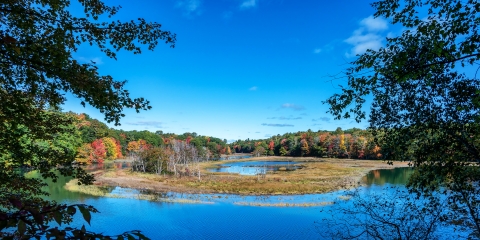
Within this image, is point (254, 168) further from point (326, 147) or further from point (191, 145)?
point (326, 147)

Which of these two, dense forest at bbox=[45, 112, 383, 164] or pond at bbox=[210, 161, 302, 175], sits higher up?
dense forest at bbox=[45, 112, 383, 164]

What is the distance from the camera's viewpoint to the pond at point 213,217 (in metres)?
19.9

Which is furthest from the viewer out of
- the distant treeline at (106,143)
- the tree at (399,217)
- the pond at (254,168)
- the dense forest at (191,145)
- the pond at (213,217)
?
the dense forest at (191,145)

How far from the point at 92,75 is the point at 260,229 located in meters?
18.7

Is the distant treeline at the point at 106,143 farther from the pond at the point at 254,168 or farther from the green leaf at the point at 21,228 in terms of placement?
the green leaf at the point at 21,228

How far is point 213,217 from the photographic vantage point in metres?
23.6

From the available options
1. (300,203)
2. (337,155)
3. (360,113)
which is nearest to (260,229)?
(300,203)

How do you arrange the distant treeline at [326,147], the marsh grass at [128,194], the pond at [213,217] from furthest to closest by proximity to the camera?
the distant treeline at [326,147], the marsh grass at [128,194], the pond at [213,217]

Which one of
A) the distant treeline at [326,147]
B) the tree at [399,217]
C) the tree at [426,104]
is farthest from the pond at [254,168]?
the tree at [426,104]

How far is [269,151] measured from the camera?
137500mm

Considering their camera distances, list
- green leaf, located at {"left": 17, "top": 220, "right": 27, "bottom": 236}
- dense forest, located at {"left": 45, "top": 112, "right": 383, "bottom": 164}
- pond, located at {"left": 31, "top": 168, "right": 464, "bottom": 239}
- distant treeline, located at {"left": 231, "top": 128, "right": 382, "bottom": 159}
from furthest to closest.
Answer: distant treeline, located at {"left": 231, "top": 128, "right": 382, "bottom": 159} < dense forest, located at {"left": 45, "top": 112, "right": 383, "bottom": 164} < pond, located at {"left": 31, "top": 168, "right": 464, "bottom": 239} < green leaf, located at {"left": 17, "top": 220, "right": 27, "bottom": 236}

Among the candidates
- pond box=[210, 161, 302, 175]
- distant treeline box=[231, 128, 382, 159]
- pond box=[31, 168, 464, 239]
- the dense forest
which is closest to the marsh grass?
pond box=[31, 168, 464, 239]

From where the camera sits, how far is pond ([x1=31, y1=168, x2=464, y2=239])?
65.2 ft

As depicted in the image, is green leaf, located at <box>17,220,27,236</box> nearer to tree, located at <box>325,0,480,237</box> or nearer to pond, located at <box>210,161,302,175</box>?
tree, located at <box>325,0,480,237</box>
